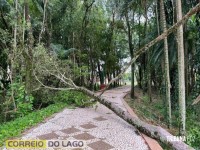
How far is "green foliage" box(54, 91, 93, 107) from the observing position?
11.2 meters

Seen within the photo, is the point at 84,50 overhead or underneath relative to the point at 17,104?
overhead

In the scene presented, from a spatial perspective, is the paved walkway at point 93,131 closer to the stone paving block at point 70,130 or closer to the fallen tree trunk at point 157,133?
the stone paving block at point 70,130

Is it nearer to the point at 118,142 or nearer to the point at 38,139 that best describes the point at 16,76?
Answer: the point at 38,139

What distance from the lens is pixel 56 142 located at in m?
5.65

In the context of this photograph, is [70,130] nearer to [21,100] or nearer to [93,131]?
[93,131]

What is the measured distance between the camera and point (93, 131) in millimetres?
6652

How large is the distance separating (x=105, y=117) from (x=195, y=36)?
25.8 ft

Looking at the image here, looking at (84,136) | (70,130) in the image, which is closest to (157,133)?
(84,136)

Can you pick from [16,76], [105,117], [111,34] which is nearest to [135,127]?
[105,117]

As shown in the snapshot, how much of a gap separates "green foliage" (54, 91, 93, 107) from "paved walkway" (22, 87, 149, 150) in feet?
7.27

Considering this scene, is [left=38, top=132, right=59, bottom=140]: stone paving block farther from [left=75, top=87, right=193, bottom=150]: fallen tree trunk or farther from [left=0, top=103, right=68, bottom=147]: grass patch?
[left=75, top=87, right=193, bottom=150]: fallen tree trunk

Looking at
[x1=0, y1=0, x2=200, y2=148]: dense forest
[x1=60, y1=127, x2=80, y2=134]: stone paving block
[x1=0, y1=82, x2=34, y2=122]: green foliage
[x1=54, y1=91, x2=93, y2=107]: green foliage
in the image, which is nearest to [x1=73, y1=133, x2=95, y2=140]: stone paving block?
[x1=60, y1=127, x2=80, y2=134]: stone paving block

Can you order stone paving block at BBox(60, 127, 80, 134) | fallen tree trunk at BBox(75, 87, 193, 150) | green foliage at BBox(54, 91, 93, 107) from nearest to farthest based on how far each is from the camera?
fallen tree trunk at BBox(75, 87, 193, 150) → stone paving block at BBox(60, 127, 80, 134) → green foliage at BBox(54, 91, 93, 107)

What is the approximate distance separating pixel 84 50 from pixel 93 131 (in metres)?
14.3
